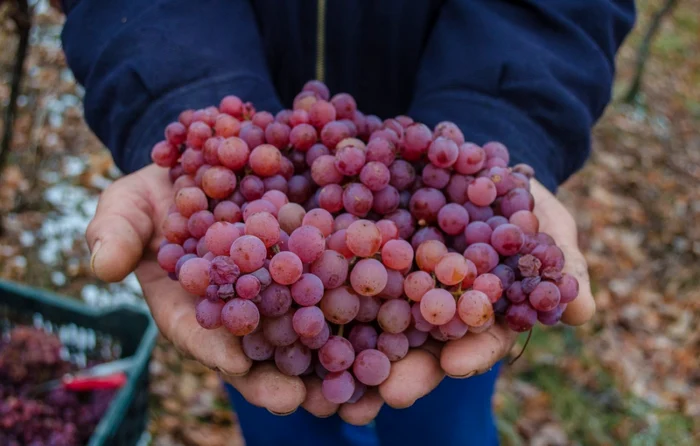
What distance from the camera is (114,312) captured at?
2.00 meters

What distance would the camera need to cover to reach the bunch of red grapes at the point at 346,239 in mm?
952

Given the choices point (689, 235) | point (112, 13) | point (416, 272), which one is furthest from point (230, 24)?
point (689, 235)

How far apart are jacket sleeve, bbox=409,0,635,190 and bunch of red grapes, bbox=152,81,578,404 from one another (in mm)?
250

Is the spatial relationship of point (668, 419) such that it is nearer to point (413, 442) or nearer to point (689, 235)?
point (689, 235)

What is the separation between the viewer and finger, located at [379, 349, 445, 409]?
102cm

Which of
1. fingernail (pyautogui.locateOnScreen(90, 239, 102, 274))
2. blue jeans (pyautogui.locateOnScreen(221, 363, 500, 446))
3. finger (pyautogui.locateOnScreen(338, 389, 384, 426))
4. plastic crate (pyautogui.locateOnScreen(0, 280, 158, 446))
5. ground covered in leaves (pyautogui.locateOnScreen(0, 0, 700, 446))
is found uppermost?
fingernail (pyautogui.locateOnScreen(90, 239, 102, 274))

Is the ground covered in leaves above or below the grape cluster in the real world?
below

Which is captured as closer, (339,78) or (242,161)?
(242,161)

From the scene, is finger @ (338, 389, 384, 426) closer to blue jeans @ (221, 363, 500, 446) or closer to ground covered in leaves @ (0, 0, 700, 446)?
blue jeans @ (221, 363, 500, 446)

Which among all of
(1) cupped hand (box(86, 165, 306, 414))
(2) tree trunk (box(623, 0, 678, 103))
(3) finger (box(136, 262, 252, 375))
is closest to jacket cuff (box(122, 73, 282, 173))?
(1) cupped hand (box(86, 165, 306, 414))

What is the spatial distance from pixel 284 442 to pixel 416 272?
751mm

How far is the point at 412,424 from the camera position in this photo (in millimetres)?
1475

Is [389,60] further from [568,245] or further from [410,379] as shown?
[410,379]

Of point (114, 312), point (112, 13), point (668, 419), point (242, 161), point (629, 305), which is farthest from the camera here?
point (629, 305)
